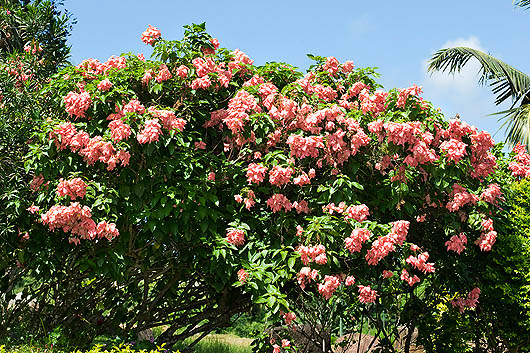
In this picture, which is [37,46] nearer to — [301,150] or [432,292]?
[301,150]

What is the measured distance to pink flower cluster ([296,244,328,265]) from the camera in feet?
17.7

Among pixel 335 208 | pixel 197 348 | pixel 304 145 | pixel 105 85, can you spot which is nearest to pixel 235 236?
pixel 335 208

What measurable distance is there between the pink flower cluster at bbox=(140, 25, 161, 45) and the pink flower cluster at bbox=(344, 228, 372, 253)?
296cm

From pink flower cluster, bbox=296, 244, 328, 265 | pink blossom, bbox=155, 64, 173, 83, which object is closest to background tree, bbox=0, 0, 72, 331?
pink blossom, bbox=155, 64, 173, 83

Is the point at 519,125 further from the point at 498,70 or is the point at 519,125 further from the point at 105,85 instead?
the point at 105,85

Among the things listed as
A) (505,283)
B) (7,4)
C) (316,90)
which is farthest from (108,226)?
(505,283)

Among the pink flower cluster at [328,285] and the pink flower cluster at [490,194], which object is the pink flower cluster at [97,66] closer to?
the pink flower cluster at [328,285]

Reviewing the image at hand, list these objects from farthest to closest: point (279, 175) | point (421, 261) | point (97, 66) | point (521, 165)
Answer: point (521, 165) < point (97, 66) < point (421, 261) < point (279, 175)

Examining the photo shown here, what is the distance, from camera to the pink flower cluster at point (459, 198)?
6.17m

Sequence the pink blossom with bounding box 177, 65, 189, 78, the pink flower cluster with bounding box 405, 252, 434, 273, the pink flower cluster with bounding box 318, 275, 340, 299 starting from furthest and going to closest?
the pink blossom with bounding box 177, 65, 189, 78
the pink flower cluster with bounding box 405, 252, 434, 273
the pink flower cluster with bounding box 318, 275, 340, 299

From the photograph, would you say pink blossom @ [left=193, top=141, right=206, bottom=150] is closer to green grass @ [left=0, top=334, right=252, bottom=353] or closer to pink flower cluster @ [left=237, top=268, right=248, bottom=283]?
pink flower cluster @ [left=237, top=268, right=248, bottom=283]

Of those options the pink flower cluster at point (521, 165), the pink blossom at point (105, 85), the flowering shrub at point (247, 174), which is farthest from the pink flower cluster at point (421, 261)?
the pink blossom at point (105, 85)

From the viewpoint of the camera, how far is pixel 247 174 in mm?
5809

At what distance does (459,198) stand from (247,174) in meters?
2.17
